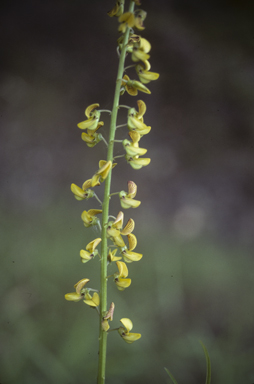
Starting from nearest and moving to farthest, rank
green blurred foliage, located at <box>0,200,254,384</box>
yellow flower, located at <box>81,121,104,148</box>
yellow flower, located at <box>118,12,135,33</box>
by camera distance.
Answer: yellow flower, located at <box>118,12,135,33</box> → yellow flower, located at <box>81,121,104,148</box> → green blurred foliage, located at <box>0,200,254,384</box>

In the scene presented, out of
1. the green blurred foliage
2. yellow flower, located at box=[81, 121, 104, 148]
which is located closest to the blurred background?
the green blurred foliage

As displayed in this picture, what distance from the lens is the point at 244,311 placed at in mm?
1085

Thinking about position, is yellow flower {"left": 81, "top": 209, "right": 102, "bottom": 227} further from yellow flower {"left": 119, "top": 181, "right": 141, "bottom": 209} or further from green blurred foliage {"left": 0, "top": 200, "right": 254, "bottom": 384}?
green blurred foliage {"left": 0, "top": 200, "right": 254, "bottom": 384}

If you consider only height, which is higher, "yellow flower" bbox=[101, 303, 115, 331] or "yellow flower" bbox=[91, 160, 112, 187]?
"yellow flower" bbox=[91, 160, 112, 187]

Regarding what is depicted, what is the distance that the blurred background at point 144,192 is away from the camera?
3.32 feet

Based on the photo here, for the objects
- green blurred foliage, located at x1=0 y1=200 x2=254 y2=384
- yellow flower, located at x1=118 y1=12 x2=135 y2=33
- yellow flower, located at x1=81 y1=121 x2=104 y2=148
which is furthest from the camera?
green blurred foliage, located at x1=0 y1=200 x2=254 y2=384

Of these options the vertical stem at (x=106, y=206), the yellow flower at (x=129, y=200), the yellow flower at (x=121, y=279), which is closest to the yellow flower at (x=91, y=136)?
the vertical stem at (x=106, y=206)

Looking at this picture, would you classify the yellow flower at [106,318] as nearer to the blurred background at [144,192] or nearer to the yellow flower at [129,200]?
the yellow flower at [129,200]

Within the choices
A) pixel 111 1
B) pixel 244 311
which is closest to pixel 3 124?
Answer: pixel 111 1

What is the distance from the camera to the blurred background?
101 centimetres

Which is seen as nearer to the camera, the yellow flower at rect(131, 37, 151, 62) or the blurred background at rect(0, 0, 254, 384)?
the yellow flower at rect(131, 37, 151, 62)

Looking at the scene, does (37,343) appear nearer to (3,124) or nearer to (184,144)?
(3,124)

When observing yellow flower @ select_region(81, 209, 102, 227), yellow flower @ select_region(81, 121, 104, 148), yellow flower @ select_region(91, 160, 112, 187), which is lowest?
yellow flower @ select_region(81, 209, 102, 227)

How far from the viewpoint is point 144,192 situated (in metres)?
1.09
